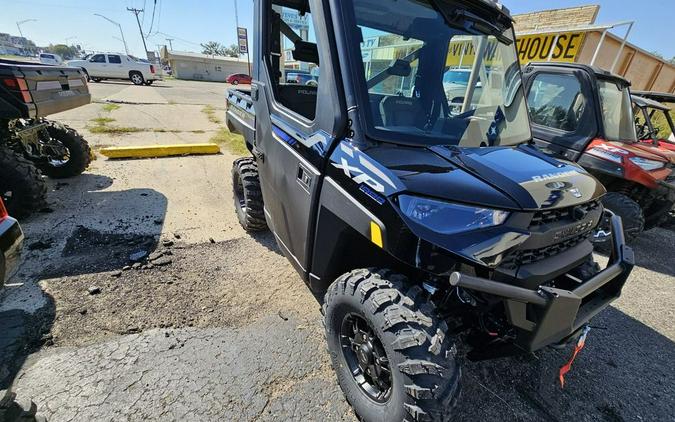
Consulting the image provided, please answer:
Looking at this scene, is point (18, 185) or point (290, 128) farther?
point (18, 185)

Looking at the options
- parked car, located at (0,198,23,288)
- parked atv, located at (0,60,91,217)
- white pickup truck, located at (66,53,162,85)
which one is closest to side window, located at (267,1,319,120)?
parked car, located at (0,198,23,288)

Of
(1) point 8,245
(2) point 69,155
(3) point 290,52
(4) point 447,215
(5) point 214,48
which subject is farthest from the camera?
(5) point 214,48

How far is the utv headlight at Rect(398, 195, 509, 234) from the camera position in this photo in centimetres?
143

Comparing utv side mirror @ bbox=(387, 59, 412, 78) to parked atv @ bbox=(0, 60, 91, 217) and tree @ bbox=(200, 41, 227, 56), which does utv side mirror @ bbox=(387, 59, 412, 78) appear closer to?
parked atv @ bbox=(0, 60, 91, 217)

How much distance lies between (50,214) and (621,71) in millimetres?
16628

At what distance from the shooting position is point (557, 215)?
169 centimetres

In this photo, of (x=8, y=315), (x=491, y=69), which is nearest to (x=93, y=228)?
(x=8, y=315)

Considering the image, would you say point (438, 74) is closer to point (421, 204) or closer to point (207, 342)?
point (421, 204)

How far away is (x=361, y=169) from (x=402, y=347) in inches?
34.4

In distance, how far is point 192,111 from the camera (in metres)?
13.3

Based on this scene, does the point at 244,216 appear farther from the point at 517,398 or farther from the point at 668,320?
the point at 668,320

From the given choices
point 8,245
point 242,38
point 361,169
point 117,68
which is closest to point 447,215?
point 361,169

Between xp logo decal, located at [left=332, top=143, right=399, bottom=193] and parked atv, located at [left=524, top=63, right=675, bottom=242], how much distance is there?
3.56 metres

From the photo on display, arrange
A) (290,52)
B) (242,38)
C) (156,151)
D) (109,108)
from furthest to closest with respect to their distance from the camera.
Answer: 1. (242,38)
2. (109,108)
3. (156,151)
4. (290,52)
